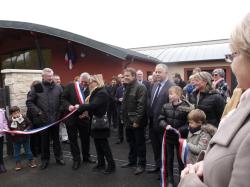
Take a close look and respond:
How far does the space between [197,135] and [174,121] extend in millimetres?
764

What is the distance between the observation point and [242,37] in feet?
4.00

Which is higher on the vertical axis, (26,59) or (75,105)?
(26,59)

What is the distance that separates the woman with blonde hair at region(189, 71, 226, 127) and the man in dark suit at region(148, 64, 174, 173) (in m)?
0.72

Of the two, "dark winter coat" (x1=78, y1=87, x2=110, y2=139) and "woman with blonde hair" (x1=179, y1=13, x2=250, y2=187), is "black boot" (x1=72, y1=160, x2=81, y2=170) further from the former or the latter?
"woman with blonde hair" (x1=179, y1=13, x2=250, y2=187)

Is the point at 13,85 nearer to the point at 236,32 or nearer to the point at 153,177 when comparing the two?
the point at 153,177

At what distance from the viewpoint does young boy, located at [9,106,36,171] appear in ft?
20.7

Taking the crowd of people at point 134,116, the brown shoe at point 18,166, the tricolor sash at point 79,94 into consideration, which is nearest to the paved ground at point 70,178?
the brown shoe at point 18,166

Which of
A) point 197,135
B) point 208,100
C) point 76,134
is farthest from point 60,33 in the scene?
point 197,135

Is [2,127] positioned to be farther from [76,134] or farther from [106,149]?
[106,149]

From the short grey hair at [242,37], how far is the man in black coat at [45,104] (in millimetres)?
5478

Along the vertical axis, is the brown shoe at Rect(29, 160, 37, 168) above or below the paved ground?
above

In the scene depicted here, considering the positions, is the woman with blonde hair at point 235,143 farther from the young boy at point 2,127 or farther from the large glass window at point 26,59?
the large glass window at point 26,59

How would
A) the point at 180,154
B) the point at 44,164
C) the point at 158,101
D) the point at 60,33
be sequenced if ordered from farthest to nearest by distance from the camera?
the point at 60,33, the point at 44,164, the point at 158,101, the point at 180,154

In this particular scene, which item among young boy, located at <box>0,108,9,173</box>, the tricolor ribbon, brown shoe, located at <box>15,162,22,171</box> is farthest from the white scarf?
the tricolor ribbon
